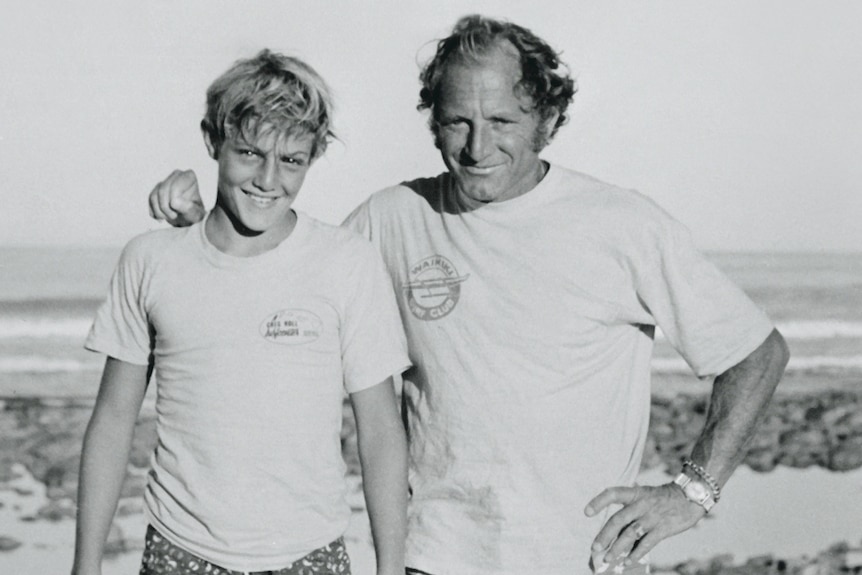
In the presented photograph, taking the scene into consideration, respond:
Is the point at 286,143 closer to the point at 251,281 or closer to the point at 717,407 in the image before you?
the point at 251,281

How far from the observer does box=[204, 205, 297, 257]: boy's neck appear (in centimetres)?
253

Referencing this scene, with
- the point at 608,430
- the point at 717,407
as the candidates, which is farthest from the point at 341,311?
the point at 717,407

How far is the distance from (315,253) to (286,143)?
0.76 feet

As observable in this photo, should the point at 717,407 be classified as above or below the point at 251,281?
below

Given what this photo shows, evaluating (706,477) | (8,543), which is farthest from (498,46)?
(8,543)

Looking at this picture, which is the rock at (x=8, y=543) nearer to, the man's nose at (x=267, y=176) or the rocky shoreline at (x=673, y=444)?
the rocky shoreline at (x=673, y=444)

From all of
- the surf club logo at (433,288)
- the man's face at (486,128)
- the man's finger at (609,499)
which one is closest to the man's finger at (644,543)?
the man's finger at (609,499)

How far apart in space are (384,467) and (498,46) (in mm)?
1030

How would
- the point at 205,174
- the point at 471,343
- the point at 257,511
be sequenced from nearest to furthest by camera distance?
1. the point at 257,511
2. the point at 471,343
3. the point at 205,174

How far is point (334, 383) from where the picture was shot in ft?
8.18

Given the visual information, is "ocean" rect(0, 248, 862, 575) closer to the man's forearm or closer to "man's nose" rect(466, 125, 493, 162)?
the man's forearm

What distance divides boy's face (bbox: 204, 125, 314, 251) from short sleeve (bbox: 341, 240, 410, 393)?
0.64 ft

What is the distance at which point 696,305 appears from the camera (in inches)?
109

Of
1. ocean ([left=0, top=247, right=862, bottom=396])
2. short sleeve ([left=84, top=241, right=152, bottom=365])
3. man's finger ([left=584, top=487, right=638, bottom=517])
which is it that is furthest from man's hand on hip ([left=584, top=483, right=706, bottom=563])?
ocean ([left=0, top=247, right=862, bottom=396])
